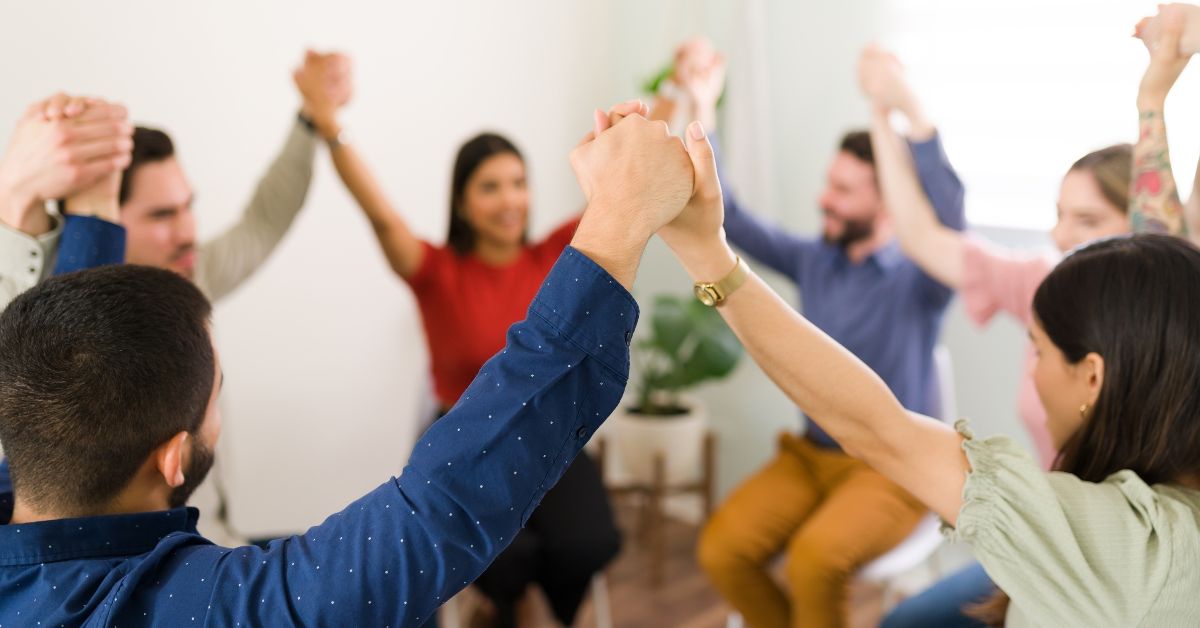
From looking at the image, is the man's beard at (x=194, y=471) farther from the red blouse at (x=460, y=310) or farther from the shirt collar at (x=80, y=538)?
the red blouse at (x=460, y=310)

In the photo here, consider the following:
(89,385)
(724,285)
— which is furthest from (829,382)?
(89,385)

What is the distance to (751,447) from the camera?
319cm

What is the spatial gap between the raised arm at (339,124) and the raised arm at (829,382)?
3.39ft

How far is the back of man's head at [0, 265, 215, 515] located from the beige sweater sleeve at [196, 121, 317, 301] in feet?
3.38

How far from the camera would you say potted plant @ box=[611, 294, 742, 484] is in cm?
278

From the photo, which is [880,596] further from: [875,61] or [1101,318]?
[1101,318]

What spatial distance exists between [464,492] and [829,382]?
52cm

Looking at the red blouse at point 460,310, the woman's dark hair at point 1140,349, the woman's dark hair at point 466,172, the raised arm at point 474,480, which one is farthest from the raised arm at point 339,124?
the woman's dark hair at point 1140,349

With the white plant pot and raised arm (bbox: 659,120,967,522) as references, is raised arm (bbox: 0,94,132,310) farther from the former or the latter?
the white plant pot

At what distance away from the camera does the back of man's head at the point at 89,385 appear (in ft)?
2.76

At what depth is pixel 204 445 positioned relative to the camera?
3.06 ft

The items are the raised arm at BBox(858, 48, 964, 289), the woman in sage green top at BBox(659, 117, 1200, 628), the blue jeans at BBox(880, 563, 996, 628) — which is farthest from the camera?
the raised arm at BBox(858, 48, 964, 289)

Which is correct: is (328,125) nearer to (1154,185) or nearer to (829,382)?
(829,382)

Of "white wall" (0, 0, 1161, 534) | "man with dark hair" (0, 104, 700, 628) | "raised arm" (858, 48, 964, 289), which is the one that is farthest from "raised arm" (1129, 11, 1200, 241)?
"white wall" (0, 0, 1161, 534)
